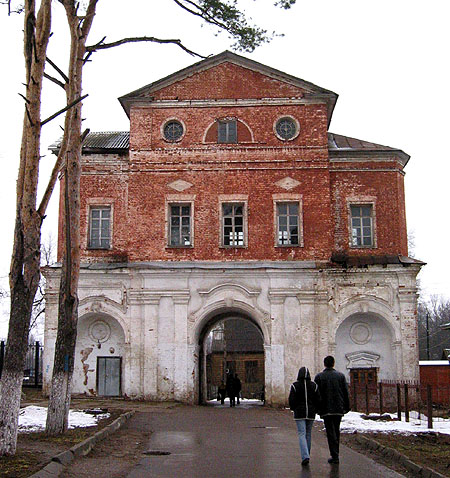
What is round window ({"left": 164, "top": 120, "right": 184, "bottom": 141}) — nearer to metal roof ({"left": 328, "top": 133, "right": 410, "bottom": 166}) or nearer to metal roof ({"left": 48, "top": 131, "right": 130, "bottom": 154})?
metal roof ({"left": 48, "top": 131, "right": 130, "bottom": 154})

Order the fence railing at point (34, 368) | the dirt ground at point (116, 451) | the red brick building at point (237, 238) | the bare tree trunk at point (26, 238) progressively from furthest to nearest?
1. the fence railing at point (34, 368)
2. the red brick building at point (237, 238)
3. the bare tree trunk at point (26, 238)
4. the dirt ground at point (116, 451)

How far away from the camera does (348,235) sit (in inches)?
1001

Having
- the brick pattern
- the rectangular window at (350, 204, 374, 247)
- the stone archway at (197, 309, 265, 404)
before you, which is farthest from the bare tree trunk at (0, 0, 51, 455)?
the stone archway at (197, 309, 265, 404)

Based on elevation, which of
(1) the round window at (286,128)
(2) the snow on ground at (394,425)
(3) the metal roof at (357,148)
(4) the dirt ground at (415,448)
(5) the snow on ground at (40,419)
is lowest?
(4) the dirt ground at (415,448)

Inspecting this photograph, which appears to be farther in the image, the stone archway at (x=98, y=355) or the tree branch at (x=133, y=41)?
the stone archway at (x=98, y=355)

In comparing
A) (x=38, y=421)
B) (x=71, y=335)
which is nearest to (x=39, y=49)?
(x=71, y=335)

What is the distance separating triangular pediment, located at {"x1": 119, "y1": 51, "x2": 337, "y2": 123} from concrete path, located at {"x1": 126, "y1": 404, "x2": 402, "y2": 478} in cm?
1228

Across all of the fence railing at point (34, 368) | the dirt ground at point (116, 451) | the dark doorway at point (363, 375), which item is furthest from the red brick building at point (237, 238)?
the dirt ground at point (116, 451)

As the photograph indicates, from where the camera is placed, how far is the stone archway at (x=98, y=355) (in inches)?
993

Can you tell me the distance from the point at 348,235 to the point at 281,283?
3.10 meters

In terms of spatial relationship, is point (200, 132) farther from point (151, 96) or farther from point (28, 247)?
point (28, 247)

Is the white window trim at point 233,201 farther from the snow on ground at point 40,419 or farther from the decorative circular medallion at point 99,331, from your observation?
the snow on ground at point 40,419

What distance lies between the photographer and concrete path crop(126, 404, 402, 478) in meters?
9.73

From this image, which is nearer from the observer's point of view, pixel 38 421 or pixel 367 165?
pixel 38 421
